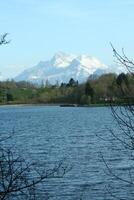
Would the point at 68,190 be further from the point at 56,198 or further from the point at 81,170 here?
the point at 81,170

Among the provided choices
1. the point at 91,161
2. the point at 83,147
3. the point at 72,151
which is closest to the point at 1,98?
the point at 91,161

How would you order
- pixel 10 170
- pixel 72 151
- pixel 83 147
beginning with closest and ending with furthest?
pixel 10 170
pixel 72 151
pixel 83 147

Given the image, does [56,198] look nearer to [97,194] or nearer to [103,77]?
[97,194]

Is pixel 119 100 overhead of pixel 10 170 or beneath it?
overhead

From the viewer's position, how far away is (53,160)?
30656mm

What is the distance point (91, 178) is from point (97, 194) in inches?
147

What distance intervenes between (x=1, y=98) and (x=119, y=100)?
1.76m

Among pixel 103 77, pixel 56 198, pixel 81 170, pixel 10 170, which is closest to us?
pixel 10 170

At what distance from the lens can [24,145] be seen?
137 ft

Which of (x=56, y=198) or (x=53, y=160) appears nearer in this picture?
(x=56, y=198)

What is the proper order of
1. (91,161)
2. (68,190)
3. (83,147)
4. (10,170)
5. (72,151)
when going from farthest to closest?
(83,147) < (72,151) < (91,161) < (68,190) < (10,170)

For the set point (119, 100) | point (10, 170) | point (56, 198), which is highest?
point (119, 100)

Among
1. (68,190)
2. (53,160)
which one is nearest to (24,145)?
(53,160)

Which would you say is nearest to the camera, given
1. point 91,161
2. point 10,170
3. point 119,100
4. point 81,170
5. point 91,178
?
point 10,170
